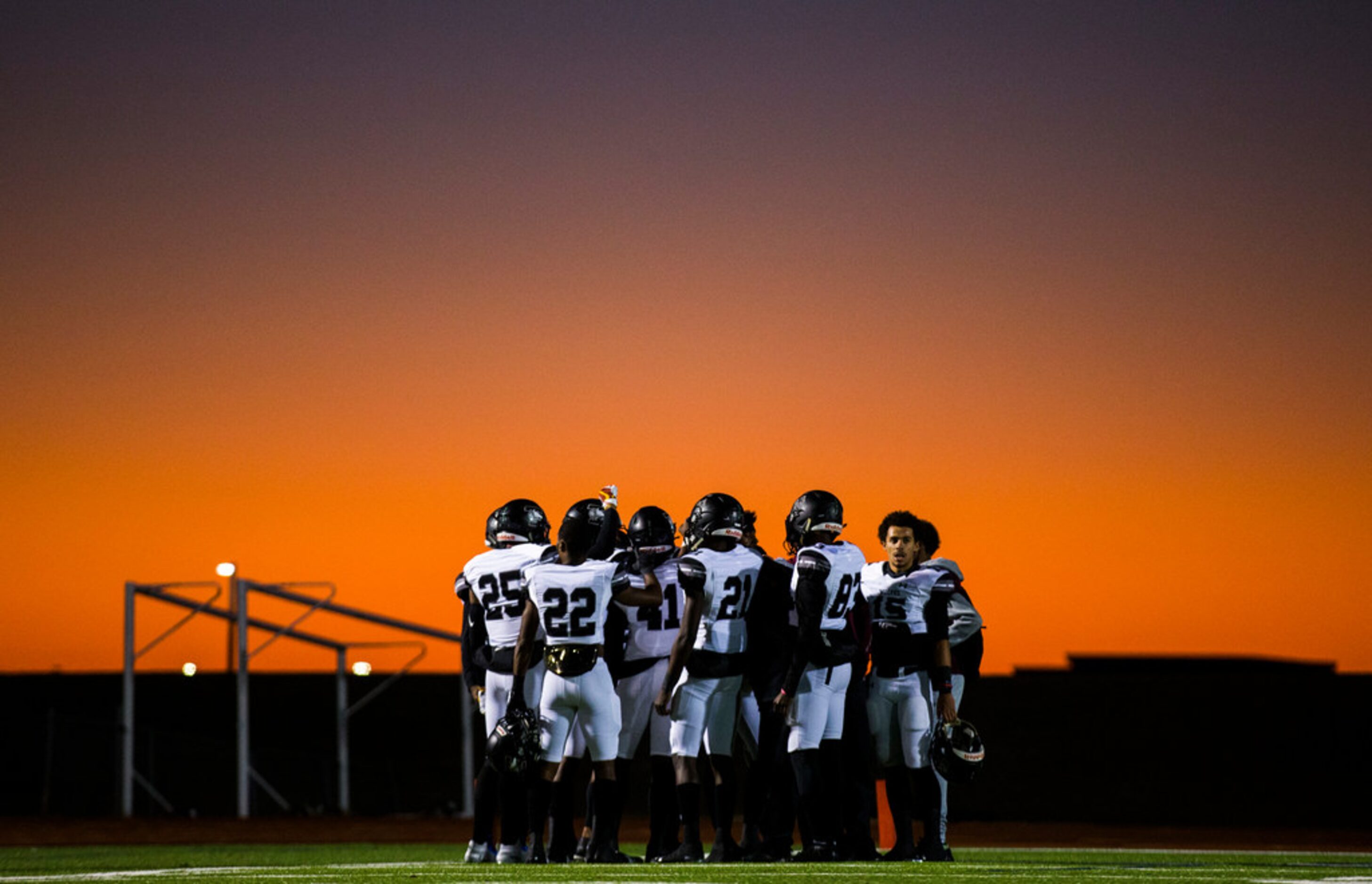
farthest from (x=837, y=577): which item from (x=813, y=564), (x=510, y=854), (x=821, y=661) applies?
(x=510, y=854)

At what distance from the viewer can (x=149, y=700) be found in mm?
27609

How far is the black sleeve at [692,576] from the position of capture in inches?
416

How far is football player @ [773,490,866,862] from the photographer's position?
10.7 m

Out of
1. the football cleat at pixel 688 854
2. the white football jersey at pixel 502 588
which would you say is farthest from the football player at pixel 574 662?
the football cleat at pixel 688 854

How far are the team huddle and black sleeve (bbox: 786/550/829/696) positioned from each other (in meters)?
0.01

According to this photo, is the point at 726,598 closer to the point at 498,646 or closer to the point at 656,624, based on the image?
the point at 656,624

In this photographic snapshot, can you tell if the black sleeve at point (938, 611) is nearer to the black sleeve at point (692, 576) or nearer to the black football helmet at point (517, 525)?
the black sleeve at point (692, 576)

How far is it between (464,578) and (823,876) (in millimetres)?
3324

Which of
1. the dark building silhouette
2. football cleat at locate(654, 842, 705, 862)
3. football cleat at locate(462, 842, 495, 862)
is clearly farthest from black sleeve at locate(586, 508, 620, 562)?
the dark building silhouette

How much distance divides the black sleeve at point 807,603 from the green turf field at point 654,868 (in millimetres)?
1139

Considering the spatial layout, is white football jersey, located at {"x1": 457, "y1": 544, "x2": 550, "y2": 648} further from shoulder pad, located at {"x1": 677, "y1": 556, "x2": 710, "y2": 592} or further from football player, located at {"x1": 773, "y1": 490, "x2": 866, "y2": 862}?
football player, located at {"x1": 773, "y1": 490, "x2": 866, "y2": 862}

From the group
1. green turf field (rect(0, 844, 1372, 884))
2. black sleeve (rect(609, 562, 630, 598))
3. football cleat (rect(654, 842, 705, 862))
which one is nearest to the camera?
green turf field (rect(0, 844, 1372, 884))

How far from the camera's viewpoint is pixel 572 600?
10.4 meters

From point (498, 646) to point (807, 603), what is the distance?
1823mm
